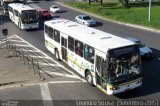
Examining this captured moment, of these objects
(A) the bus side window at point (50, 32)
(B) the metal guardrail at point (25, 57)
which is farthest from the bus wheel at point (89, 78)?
(A) the bus side window at point (50, 32)

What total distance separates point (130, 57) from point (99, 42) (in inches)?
83.1

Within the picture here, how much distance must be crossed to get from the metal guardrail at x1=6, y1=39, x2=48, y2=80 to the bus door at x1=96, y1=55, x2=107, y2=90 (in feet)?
15.8

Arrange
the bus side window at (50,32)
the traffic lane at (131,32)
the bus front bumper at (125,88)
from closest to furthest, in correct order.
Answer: the bus front bumper at (125,88) → the bus side window at (50,32) → the traffic lane at (131,32)

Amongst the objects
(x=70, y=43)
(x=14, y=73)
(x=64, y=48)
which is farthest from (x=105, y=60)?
(x=14, y=73)

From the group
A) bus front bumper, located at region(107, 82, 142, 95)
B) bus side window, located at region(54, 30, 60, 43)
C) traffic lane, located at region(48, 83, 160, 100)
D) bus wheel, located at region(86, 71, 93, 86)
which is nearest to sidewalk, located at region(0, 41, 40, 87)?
traffic lane, located at region(48, 83, 160, 100)

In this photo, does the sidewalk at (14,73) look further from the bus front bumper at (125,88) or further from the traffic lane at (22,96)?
the bus front bumper at (125,88)

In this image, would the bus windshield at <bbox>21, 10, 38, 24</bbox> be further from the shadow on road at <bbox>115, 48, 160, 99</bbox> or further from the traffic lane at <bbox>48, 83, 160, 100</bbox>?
the traffic lane at <bbox>48, 83, 160, 100</bbox>

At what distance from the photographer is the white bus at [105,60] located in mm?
17062

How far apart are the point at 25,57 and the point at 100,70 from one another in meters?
11.3

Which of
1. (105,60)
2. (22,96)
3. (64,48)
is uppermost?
(105,60)

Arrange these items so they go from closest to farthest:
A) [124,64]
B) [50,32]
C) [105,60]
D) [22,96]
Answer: [105,60]
[124,64]
[22,96]
[50,32]

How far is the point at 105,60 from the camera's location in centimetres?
1714

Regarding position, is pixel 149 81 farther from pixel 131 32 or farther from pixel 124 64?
pixel 131 32

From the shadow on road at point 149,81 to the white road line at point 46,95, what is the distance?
388cm
